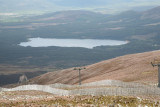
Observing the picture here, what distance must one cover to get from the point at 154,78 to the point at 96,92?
31.4 meters

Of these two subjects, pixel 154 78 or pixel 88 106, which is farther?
pixel 154 78

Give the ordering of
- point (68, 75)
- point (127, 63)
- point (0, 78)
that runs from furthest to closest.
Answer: point (0, 78) → point (68, 75) → point (127, 63)

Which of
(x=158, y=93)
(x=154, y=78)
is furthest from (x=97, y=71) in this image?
(x=158, y=93)

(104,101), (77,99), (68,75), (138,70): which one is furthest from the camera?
(68,75)

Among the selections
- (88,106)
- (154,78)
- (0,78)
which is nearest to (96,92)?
(88,106)

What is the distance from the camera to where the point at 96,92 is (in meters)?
43.9

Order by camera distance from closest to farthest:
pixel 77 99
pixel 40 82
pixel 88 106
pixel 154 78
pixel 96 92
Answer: pixel 88 106 < pixel 77 99 < pixel 96 92 < pixel 154 78 < pixel 40 82

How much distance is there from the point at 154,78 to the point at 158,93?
1065 inches

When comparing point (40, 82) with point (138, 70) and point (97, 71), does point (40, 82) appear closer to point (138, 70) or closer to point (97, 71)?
point (97, 71)

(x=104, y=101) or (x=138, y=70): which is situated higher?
(x=138, y=70)

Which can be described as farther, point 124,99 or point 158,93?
point 158,93

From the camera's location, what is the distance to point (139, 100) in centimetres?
3634

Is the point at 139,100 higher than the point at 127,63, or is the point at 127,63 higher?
the point at 127,63

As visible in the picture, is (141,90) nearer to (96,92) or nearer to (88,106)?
(96,92)
